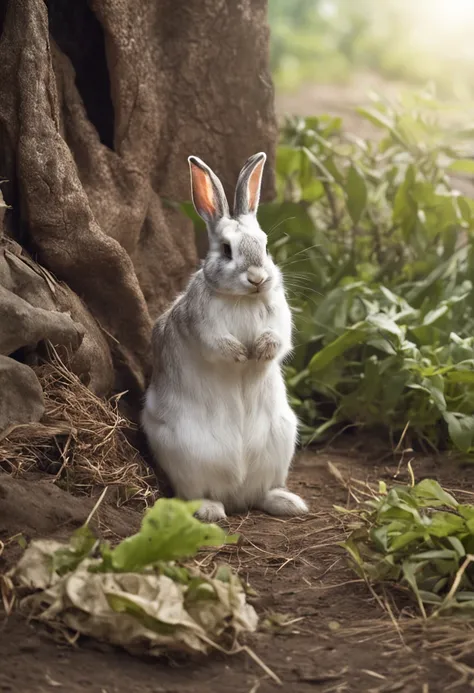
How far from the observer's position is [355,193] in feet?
21.7

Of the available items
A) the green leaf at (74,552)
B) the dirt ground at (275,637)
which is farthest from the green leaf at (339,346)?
the green leaf at (74,552)

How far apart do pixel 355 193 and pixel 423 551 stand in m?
3.52

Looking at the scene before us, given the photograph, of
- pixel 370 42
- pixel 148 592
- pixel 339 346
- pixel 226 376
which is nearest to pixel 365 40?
pixel 370 42

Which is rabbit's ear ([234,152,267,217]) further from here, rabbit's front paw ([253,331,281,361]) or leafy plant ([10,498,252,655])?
leafy plant ([10,498,252,655])

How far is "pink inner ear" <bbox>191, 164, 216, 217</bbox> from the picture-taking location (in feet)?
15.2

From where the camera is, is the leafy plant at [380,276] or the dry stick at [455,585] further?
the leafy plant at [380,276]

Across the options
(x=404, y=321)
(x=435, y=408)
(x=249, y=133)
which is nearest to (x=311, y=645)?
(x=435, y=408)

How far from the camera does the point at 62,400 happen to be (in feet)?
15.0

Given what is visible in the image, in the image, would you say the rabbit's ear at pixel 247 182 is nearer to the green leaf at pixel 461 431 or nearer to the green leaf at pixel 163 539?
the green leaf at pixel 461 431

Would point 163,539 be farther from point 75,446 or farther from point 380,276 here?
point 380,276

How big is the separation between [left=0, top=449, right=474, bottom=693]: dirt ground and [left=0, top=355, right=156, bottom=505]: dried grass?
143 mm

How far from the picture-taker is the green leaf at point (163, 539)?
3238 millimetres

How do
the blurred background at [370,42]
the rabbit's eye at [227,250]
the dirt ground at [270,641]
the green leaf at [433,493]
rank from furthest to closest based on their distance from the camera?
the blurred background at [370,42] → the rabbit's eye at [227,250] → the green leaf at [433,493] → the dirt ground at [270,641]

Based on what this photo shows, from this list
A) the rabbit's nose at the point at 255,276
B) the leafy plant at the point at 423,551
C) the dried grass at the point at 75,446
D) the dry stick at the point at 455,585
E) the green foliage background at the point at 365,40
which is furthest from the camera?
the green foliage background at the point at 365,40
